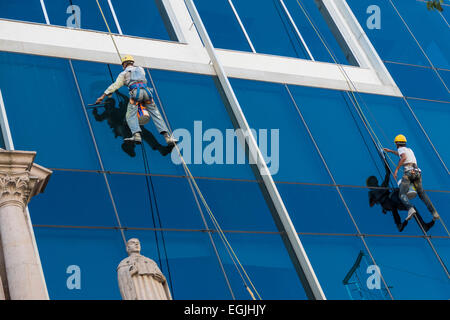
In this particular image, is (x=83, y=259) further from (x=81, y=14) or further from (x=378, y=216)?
(x=81, y=14)

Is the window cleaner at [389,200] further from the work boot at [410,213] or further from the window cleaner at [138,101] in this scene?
the window cleaner at [138,101]

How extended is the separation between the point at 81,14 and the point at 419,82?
911cm

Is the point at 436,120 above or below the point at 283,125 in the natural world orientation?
Result: above

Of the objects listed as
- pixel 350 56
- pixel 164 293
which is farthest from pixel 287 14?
pixel 164 293

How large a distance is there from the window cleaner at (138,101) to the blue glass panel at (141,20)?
2.83 meters

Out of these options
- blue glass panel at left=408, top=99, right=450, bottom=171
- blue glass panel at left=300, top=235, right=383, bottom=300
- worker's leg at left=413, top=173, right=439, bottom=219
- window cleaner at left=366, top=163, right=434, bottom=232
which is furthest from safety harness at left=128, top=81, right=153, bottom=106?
blue glass panel at left=408, top=99, right=450, bottom=171

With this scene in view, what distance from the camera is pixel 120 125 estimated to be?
16.5m

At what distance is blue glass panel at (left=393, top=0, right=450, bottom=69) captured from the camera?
22.5 meters

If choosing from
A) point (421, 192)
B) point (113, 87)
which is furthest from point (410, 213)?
point (113, 87)

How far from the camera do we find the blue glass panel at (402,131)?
18.8m

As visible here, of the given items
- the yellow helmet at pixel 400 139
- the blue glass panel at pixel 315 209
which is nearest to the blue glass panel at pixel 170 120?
the blue glass panel at pixel 315 209

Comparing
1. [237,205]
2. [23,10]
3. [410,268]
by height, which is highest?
[23,10]

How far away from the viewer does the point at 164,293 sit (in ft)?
37.6

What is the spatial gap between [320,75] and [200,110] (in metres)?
4.05
